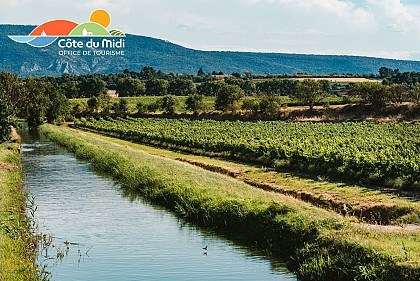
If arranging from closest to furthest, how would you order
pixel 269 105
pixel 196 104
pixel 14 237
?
pixel 14 237, pixel 269 105, pixel 196 104

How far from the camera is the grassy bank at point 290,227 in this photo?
63.8 ft

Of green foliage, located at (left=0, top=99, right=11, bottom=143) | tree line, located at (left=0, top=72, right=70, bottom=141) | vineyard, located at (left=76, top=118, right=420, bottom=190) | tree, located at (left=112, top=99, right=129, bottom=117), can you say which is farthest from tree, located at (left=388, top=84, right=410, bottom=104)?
tree, located at (left=112, top=99, right=129, bottom=117)

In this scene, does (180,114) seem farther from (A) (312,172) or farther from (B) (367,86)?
(A) (312,172)

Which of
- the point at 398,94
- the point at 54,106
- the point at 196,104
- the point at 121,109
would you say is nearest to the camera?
the point at 398,94

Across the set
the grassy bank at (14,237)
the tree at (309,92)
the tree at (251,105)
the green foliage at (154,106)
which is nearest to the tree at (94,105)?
the green foliage at (154,106)

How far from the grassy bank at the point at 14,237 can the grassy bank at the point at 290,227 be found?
308 inches

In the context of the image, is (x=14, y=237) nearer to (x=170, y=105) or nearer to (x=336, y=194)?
(x=336, y=194)

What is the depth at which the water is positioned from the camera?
22156 mm

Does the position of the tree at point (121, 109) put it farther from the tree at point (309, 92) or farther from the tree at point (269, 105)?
the tree at point (309, 92)

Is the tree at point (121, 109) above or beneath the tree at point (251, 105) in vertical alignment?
beneath

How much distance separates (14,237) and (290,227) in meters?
10.9

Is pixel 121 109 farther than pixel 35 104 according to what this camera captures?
Yes

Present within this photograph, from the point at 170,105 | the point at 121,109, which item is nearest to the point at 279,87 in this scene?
the point at 121,109

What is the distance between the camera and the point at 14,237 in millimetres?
25078
